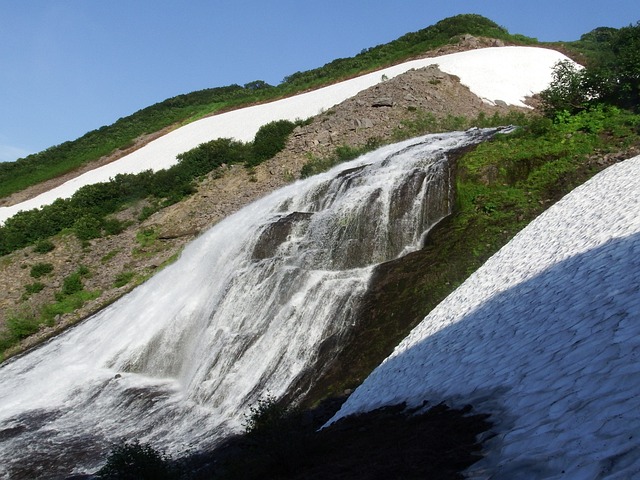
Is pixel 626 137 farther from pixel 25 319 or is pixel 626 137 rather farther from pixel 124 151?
pixel 124 151

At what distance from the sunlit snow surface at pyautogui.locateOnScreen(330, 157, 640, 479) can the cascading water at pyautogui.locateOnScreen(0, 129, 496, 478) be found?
311cm

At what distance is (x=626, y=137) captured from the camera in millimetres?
14797

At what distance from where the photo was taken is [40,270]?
25422 mm

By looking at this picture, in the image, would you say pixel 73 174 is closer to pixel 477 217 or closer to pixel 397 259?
pixel 397 259

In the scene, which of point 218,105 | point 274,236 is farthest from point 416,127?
point 218,105

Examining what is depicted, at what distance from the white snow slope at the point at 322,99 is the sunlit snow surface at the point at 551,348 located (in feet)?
69.6

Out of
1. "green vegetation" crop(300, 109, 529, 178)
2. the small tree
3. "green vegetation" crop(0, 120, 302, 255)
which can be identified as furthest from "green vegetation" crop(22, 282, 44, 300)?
the small tree

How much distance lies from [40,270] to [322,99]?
72.7 ft

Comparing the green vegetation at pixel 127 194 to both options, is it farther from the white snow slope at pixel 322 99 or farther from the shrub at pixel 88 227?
the white snow slope at pixel 322 99

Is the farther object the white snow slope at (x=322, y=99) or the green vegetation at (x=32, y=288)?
the white snow slope at (x=322, y=99)

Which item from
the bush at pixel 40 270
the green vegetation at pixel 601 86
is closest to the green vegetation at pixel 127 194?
the bush at pixel 40 270

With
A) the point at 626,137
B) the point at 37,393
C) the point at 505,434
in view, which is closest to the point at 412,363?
the point at 505,434

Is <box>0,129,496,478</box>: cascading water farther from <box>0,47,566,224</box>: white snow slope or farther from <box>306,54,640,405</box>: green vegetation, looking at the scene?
<box>0,47,566,224</box>: white snow slope

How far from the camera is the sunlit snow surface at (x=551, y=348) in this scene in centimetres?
384
